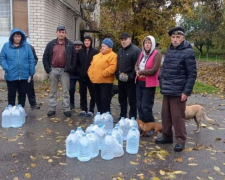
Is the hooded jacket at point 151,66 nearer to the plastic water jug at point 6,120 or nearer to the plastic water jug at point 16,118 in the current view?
the plastic water jug at point 16,118

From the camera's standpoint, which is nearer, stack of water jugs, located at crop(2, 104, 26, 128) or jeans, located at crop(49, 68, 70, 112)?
stack of water jugs, located at crop(2, 104, 26, 128)

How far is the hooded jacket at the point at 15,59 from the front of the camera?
21.0ft

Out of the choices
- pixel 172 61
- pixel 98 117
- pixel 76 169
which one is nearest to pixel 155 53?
pixel 172 61

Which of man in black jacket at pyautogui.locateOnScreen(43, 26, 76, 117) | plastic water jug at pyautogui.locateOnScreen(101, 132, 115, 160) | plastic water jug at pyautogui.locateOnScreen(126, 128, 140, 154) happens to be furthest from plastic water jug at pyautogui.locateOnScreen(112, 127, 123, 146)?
man in black jacket at pyautogui.locateOnScreen(43, 26, 76, 117)

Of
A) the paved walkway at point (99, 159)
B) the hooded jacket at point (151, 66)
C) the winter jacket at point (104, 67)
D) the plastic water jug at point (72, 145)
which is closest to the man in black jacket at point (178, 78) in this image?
the hooded jacket at point (151, 66)

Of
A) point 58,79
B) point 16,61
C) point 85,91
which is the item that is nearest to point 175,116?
point 85,91

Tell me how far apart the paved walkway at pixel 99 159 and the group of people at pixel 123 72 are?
0.44 meters

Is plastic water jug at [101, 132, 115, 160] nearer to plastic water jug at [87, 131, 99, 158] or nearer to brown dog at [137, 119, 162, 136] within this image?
plastic water jug at [87, 131, 99, 158]

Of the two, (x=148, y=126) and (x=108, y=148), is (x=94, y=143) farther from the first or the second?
(x=148, y=126)

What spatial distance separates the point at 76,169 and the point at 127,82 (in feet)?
7.92

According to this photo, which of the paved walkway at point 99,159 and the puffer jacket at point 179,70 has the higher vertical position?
the puffer jacket at point 179,70

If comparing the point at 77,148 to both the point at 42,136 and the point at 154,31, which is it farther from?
the point at 154,31

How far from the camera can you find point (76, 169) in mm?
4098

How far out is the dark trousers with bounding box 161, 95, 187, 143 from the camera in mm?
4832
